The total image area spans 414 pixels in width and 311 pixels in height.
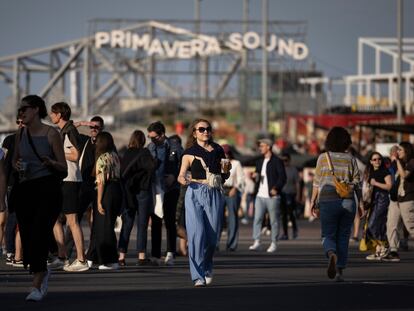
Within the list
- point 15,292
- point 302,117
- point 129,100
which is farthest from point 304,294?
point 129,100

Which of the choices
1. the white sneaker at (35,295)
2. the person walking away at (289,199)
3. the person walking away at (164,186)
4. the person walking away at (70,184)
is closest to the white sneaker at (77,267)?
the person walking away at (70,184)

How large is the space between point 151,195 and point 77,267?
6.96 ft

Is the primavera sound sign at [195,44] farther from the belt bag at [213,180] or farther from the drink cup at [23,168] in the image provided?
the drink cup at [23,168]

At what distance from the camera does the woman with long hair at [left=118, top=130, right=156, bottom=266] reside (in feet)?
63.3

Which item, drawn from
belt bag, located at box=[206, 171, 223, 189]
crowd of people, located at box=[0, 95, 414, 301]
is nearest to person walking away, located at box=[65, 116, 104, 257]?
crowd of people, located at box=[0, 95, 414, 301]

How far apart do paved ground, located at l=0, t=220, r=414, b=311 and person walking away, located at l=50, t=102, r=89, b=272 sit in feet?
1.17

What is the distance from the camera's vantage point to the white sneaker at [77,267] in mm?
17844

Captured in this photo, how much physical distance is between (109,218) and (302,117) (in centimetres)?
5444

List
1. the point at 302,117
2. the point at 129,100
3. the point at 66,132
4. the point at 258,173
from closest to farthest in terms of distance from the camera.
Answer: the point at 66,132 → the point at 258,173 → the point at 302,117 → the point at 129,100

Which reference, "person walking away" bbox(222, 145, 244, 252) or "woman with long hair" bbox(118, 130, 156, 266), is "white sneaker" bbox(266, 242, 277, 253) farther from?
"woman with long hair" bbox(118, 130, 156, 266)

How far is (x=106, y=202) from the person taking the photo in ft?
59.7

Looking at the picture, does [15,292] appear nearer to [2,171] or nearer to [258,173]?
[2,171]

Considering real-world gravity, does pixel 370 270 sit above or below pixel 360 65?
below

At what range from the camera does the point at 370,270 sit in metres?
18.5
